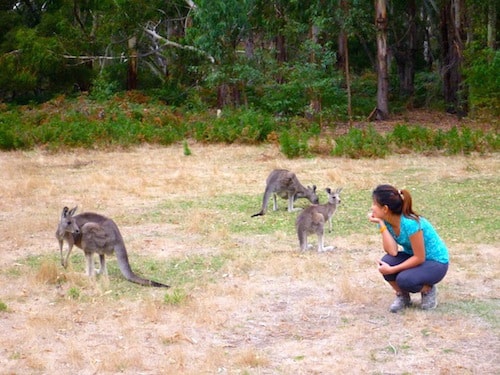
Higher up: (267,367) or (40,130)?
(40,130)

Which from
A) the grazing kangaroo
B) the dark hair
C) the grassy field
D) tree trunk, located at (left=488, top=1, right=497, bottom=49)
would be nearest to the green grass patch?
the grassy field

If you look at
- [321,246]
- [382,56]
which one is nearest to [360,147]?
[321,246]

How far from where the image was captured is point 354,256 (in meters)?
8.73

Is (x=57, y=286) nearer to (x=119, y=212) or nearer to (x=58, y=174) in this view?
(x=119, y=212)

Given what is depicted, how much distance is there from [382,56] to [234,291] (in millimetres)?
18029

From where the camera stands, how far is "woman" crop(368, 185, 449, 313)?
6402 mm

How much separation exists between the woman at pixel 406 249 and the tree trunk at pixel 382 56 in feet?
59.2

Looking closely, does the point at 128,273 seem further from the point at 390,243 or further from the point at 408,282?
the point at 408,282

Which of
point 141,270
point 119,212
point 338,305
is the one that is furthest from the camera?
point 119,212

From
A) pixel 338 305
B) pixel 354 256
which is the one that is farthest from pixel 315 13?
pixel 338 305

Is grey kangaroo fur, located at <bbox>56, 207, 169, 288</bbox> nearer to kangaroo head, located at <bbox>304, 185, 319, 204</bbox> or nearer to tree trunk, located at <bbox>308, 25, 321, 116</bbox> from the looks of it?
kangaroo head, located at <bbox>304, 185, 319, 204</bbox>

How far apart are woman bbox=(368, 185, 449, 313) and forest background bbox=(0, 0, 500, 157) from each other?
9.76 meters

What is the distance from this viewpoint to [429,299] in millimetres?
6660

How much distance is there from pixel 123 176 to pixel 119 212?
10.9 ft
